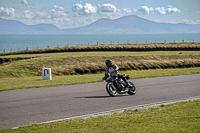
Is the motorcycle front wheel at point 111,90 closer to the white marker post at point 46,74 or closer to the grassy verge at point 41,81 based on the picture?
the grassy verge at point 41,81

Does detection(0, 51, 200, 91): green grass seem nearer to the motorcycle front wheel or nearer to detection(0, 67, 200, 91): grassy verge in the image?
detection(0, 67, 200, 91): grassy verge

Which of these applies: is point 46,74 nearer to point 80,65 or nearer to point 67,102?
point 80,65

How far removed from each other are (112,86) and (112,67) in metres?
0.92

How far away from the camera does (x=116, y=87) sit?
14352 mm

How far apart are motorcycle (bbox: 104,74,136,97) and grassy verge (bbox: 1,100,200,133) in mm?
4052

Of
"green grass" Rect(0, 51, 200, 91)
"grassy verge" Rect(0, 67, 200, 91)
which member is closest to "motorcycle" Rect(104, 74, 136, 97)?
"grassy verge" Rect(0, 67, 200, 91)

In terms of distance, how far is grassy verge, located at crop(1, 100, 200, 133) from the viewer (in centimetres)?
751

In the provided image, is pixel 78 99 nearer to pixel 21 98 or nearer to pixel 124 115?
pixel 21 98

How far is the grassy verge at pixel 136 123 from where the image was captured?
7.51 metres

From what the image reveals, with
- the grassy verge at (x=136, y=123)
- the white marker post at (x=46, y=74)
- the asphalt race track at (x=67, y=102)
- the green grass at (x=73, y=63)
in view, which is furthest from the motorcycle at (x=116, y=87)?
the green grass at (x=73, y=63)

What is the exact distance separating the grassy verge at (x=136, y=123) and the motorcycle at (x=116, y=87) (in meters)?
4.05

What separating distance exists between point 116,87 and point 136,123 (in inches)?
243

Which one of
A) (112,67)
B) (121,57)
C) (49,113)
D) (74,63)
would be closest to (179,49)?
(121,57)

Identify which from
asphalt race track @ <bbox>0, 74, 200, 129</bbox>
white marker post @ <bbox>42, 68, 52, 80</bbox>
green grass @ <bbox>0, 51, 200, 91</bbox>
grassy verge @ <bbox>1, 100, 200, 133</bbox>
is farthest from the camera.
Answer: green grass @ <bbox>0, 51, 200, 91</bbox>
